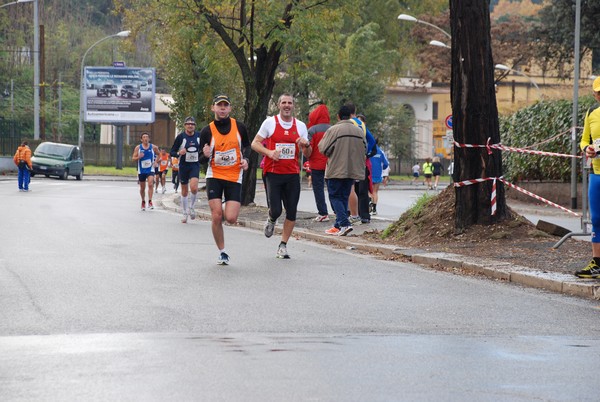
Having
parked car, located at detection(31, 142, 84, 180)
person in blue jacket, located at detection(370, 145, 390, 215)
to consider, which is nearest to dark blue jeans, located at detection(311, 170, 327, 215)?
person in blue jacket, located at detection(370, 145, 390, 215)

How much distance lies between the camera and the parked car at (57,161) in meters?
50.8

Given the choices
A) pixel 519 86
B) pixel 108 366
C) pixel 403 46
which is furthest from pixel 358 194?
pixel 519 86

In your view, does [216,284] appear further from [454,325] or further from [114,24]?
[114,24]

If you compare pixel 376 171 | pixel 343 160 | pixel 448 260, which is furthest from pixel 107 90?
pixel 448 260

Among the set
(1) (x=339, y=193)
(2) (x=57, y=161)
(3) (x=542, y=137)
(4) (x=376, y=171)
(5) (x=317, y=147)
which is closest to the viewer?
(1) (x=339, y=193)

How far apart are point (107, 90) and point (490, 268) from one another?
5815 centimetres

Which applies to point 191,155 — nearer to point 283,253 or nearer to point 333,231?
point 333,231

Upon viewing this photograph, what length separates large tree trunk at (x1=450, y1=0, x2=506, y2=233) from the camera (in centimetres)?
1545

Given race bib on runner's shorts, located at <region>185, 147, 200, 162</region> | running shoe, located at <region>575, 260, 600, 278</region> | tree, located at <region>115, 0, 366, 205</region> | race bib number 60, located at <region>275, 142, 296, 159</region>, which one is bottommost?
running shoe, located at <region>575, 260, 600, 278</region>

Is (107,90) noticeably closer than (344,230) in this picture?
No

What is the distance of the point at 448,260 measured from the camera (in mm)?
13273

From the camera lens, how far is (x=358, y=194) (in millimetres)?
19625

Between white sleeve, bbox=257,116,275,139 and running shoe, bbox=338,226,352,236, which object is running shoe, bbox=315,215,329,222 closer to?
running shoe, bbox=338,226,352,236

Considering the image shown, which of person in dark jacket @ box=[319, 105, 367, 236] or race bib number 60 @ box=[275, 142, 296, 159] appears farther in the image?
person in dark jacket @ box=[319, 105, 367, 236]
